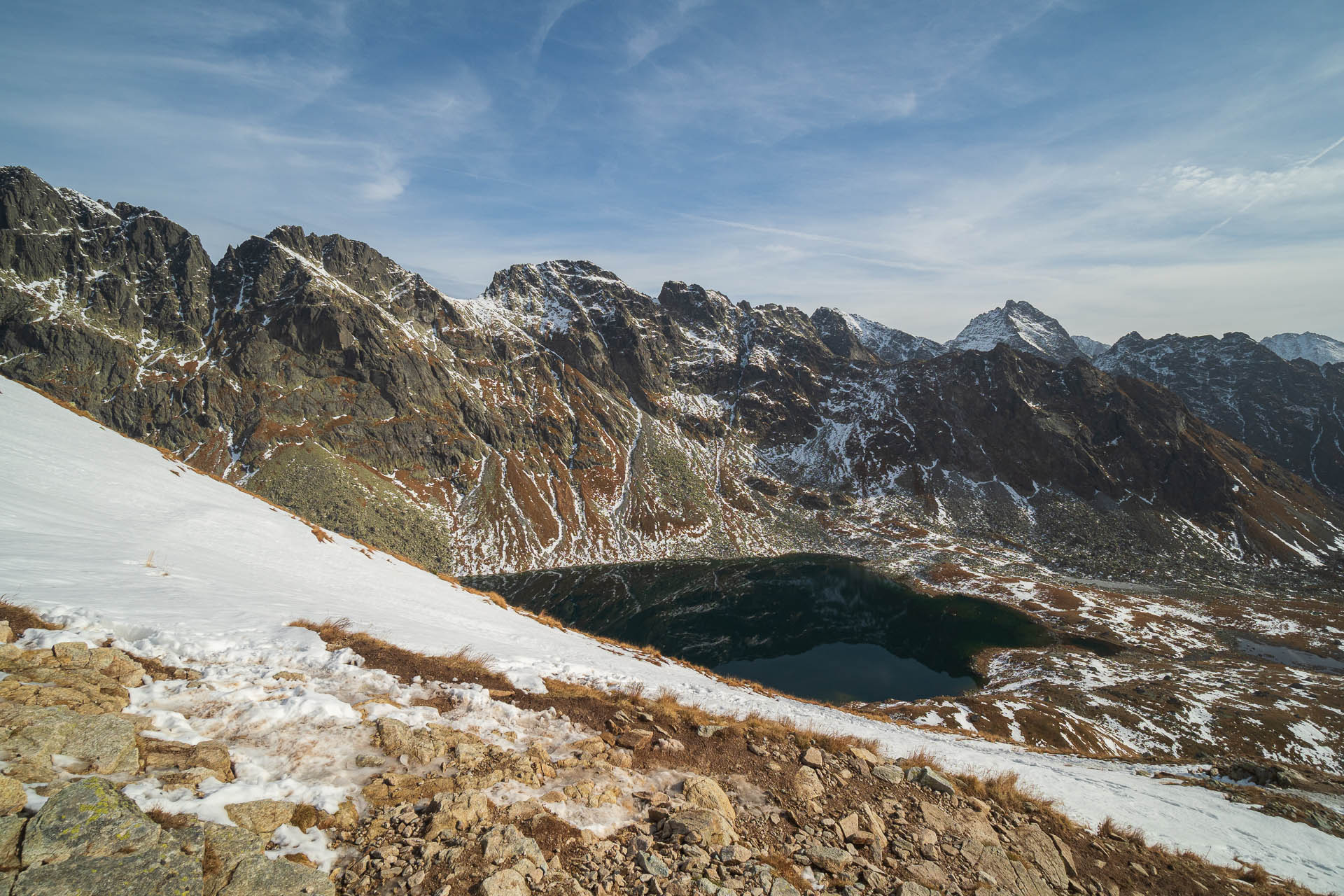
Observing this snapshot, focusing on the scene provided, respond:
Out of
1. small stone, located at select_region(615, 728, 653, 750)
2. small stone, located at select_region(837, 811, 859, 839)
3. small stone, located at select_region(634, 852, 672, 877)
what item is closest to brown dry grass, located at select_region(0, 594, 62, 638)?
small stone, located at select_region(615, 728, 653, 750)

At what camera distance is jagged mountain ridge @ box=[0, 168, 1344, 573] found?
123875 millimetres

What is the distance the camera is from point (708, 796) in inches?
317

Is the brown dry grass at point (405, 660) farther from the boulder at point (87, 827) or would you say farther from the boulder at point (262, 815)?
the boulder at point (87, 827)

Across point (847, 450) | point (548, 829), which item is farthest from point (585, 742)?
point (847, 450)

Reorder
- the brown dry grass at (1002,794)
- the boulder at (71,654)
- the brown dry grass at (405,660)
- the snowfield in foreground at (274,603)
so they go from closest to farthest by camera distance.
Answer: the boulder at (71,654) → the brown dry grass at (1002,794) → the snowfield in foreground at (274,603) → the brown dry grass at (405,660)

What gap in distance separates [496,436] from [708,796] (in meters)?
157

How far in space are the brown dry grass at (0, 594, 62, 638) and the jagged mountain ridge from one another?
117m

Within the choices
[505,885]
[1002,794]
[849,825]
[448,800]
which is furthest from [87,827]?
[1002,794]

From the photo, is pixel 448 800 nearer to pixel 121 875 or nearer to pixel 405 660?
pixel 121 875

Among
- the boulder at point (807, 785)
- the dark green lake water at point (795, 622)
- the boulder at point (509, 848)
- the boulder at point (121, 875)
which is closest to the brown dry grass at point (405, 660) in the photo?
the boulder at point (509, 848)

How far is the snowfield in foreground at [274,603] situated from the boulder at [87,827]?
10.7 feet

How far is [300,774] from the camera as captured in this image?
21.9 ft

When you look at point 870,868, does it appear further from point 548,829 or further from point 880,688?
point 880,688

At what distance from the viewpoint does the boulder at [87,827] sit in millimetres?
4203
